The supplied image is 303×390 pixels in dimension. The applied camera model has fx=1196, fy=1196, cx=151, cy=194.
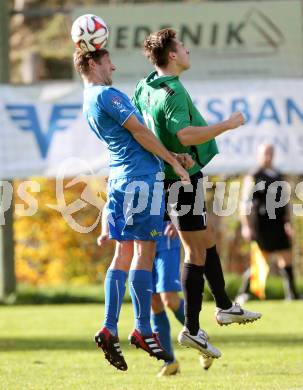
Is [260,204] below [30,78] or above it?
below

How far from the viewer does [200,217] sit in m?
8.34

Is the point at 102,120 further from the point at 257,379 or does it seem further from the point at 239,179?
the point at 239,179

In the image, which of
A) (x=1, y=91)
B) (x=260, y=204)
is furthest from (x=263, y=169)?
(x=1, y=91)

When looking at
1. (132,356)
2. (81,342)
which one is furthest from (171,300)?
(81,342)

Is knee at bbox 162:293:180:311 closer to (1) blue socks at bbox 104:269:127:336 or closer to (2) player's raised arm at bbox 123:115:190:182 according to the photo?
(1) blue socks at bbox 104:269:127:336

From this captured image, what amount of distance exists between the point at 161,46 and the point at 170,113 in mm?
517

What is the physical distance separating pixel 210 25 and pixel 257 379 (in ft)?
33.3

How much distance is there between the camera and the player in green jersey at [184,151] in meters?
8.12

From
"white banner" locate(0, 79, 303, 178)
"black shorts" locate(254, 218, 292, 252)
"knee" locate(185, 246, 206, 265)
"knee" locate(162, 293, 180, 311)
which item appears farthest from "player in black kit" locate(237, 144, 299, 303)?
"knee" locate(185, 246, 206, 265)

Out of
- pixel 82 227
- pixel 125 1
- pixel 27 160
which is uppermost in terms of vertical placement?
pixel 125 1

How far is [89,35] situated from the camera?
26.4 ft

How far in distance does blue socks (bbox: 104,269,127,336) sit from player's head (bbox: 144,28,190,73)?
1484 mm

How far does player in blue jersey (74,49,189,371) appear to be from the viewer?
7.91 metres

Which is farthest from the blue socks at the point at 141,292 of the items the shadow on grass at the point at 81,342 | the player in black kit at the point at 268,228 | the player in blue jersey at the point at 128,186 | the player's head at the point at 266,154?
the player in black kit at the point at 268,228
